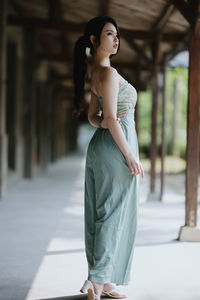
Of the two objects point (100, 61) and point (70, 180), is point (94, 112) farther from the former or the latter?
point (70, 180)

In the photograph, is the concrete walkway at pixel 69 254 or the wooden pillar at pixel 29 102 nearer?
the concrete walkway at pixel 69 254

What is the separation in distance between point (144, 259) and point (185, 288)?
864 mm

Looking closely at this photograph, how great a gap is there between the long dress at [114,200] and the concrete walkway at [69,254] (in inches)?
14.4

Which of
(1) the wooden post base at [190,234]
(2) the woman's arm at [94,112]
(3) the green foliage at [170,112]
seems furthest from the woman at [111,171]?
(3) the green foliage at [170,112]

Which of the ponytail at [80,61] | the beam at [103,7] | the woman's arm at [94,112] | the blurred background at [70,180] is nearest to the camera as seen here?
the ponytail at [80,61]

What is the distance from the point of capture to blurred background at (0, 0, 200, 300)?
3732 mm

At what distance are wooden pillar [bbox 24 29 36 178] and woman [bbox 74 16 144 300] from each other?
8980 mm

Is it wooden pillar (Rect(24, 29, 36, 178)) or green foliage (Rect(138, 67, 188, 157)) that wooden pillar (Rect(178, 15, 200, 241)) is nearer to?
wooden pillar (Rect(24, 29, 36, 178))

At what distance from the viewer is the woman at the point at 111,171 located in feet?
9.41

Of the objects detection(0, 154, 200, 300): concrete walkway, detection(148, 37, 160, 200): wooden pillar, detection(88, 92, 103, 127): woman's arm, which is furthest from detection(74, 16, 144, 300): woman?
detection(148, 37, 160, 200): wooden pillar

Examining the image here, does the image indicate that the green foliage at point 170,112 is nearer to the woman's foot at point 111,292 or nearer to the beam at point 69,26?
the beam at point 69,26

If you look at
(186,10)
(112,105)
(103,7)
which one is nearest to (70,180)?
(103,7)

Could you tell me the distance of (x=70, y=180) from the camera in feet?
38.8

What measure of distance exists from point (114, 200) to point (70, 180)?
352 inches
